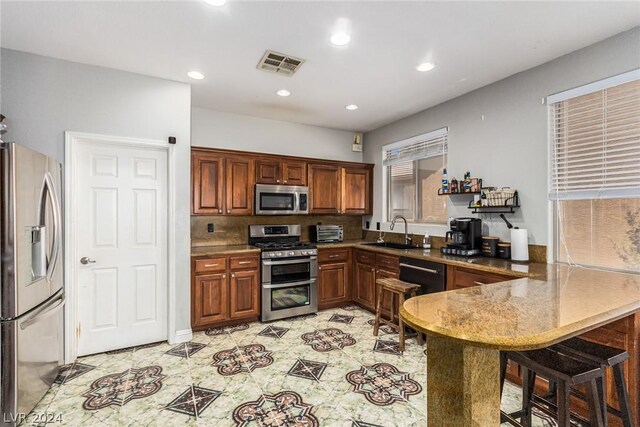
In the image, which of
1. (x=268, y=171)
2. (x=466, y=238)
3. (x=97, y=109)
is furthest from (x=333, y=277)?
(x=97, y=109)

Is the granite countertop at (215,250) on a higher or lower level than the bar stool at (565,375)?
higher

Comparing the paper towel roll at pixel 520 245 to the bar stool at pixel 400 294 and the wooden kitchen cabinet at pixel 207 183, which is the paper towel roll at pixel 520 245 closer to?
the bar stool at pixel 400 294

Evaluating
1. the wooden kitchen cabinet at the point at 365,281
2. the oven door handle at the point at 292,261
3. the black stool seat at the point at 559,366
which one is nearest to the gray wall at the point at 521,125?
the wooden kitchen cabinet at the point at 365,281

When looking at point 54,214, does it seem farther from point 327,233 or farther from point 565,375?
point 565,375

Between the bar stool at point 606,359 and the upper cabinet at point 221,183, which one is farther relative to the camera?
the upper cabinet at point 221,183

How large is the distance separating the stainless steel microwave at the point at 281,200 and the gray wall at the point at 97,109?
1.06 m

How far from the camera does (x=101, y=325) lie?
2.98m

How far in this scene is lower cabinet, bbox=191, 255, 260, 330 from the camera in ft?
11.4

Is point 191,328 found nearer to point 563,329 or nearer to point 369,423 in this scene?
point 369,423

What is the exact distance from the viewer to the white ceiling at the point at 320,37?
2068 mm

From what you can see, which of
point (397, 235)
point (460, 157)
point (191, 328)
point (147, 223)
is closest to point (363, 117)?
point (460, 157)

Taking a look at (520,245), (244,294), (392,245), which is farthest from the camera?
(392,245)

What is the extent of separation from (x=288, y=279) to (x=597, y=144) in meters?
3.39

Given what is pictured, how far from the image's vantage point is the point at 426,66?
286 centimetres
